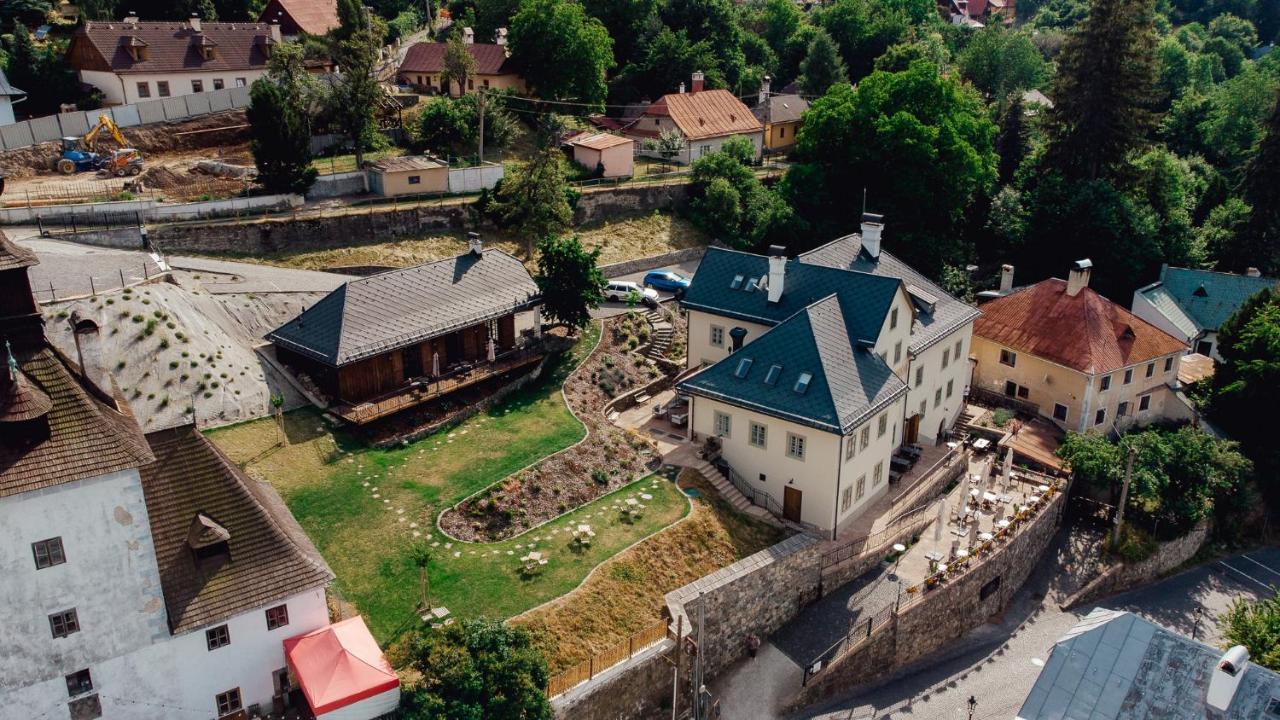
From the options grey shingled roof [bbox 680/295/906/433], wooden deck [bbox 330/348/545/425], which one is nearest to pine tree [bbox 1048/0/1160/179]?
grey shingled roof [bbox 680/295/906/433]

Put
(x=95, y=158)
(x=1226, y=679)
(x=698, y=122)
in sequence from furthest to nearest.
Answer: (x=698, y=122), (x=95, y=158), (x=1226, y=679)

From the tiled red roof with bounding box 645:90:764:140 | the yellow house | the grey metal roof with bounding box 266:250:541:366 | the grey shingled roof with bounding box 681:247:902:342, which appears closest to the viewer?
the grey metal roof with bounding box 266:250:541:366

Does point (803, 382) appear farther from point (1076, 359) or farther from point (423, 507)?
point (1076, 359)

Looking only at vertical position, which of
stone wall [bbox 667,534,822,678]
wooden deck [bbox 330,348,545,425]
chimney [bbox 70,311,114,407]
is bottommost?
stone wall [bbox 667,534,822,678]

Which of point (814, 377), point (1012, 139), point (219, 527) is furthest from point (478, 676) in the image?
point (1012, 139)

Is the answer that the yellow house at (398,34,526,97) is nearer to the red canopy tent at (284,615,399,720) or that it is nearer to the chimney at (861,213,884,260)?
the chimney at (861,213,884,260)

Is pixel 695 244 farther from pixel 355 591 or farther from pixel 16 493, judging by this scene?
pixel 16 493
